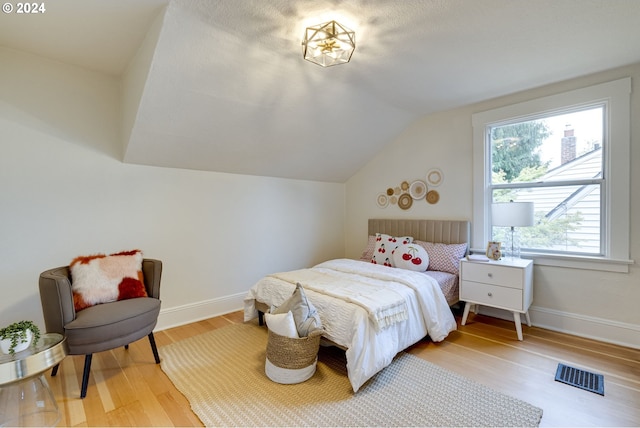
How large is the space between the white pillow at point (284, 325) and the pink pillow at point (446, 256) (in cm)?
196

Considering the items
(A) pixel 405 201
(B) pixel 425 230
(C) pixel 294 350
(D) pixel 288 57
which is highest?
(D) pixel 288 57

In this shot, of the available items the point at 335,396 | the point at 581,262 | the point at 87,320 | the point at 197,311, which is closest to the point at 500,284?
the point at 581,262

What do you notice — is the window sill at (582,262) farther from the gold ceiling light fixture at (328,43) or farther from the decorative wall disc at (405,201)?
the gold ceiling light fixture at (328,43)

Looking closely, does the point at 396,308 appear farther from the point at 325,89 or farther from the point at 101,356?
the point at 101,356

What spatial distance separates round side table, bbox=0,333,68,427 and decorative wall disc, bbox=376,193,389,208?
361 centimetres

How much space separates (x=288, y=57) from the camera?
2355 millimetres

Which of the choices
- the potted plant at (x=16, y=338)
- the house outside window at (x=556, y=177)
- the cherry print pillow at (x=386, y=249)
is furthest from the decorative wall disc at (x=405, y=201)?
the potted plant at (x=16, y=338)

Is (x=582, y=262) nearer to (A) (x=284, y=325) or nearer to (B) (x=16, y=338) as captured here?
(A) (x=284, y=325)

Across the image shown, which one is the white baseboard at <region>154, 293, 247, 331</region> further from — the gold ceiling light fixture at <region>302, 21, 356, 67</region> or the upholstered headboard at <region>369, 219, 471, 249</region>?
the gold ceiling light fixture at <region>302, 21, 356, 67</region>

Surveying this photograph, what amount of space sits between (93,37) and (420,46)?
2409mm

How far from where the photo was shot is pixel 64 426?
1.60 meters

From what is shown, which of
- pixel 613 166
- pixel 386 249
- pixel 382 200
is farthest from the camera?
pixel 382 200

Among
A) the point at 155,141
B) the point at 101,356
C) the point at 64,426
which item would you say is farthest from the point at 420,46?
the point at 101,356

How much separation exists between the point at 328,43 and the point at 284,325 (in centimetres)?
193
